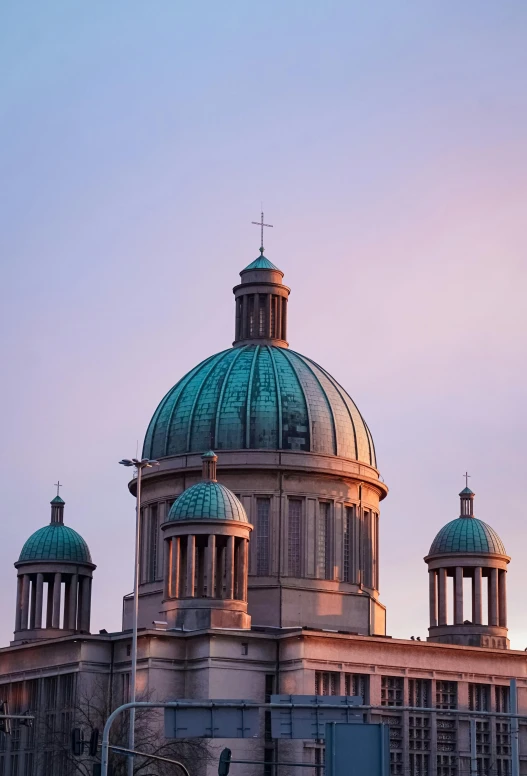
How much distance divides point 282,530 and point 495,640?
490 inches

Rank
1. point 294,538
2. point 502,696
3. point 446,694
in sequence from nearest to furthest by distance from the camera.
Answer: point 446,694
point 502,696
point 294,538

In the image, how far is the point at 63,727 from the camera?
88.4 meters

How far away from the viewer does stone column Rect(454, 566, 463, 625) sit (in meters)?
96.9

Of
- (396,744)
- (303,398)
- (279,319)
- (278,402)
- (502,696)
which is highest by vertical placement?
(279,319)

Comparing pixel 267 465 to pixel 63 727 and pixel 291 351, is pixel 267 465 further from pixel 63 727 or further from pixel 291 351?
pixel 63 727

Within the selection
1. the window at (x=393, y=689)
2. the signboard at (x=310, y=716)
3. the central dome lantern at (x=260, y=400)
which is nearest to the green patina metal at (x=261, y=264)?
the central dome lantern at (x=260, y=400)

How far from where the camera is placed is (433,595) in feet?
324

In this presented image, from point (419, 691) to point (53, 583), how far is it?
22.6 m

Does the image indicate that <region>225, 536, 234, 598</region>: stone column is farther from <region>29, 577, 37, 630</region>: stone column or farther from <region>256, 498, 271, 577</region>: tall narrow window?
<region>29, 577, 37, 630</region>: stone column

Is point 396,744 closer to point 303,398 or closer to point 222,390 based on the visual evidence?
point 303,398

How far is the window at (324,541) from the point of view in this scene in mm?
95875

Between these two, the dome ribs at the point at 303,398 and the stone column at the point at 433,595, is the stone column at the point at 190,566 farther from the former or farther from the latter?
the stone column at the point at 433,595

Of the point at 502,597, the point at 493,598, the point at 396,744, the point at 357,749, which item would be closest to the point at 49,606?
the point at 396,744

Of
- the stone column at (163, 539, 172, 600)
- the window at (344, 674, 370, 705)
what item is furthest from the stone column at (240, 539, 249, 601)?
the window at (344, 674, 370, 705)
